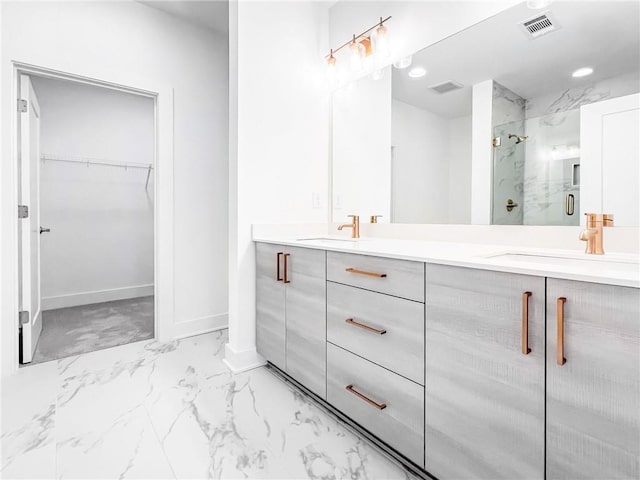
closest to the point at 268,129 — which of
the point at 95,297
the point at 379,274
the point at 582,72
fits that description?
the point at 379,274

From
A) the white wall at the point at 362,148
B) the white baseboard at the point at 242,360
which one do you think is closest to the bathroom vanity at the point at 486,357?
the white baseboard at the point at 242,360

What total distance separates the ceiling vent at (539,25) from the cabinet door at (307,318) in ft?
4.28

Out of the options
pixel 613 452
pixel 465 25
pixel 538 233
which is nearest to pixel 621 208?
pixel 538 233

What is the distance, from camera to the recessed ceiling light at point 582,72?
1333mm

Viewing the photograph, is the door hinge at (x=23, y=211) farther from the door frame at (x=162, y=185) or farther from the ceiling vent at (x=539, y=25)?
the ceiling vent at (x=539, y=25)

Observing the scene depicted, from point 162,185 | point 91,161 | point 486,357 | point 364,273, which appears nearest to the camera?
point 486,357

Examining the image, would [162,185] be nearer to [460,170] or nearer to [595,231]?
[460,170]

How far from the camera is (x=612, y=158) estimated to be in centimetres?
128

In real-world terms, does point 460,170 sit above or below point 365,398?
above

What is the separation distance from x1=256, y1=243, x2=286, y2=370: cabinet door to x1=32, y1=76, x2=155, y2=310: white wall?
8.56 ft

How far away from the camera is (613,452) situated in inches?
29.8

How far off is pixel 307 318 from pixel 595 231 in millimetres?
1211

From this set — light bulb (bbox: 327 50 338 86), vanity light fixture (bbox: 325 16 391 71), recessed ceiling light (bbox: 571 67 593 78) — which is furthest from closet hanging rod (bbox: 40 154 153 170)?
recessed ceiling light (bbox: 571 67 593 78)

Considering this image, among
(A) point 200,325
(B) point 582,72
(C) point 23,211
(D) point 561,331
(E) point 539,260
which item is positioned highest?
(B) point 582,72
